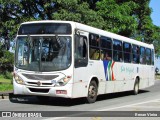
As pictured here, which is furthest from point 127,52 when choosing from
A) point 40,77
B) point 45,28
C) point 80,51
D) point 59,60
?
point 40,77

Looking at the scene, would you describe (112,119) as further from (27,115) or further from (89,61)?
(89,61)

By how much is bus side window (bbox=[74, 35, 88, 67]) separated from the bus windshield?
327mm

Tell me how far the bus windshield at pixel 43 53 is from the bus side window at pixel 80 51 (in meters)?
0.33

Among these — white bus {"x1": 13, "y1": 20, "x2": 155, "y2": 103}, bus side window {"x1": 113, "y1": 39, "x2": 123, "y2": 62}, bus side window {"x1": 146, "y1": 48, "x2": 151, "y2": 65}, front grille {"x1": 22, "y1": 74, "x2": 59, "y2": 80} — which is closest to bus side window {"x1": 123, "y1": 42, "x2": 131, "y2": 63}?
bus side window {"x1": 113, "y1": 39, "x2": 123, "y2": 62}

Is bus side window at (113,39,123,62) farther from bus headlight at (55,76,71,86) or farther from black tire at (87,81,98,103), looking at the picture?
→ bus headlight at (55,76,71,86)

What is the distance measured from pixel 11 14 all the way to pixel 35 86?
10304mm

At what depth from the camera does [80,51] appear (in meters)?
15.7

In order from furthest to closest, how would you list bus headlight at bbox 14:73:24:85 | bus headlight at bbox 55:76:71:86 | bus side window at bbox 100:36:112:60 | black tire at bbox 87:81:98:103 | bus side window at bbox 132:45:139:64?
bus side window at bbox 132:45:139:64 → bus side window at bbox 100:36:112:60 → black tire at bbox 87:81:98:103 → bus headlight at bbox 14:73:24:85 → bus headlight at bbox 55:76:71:86

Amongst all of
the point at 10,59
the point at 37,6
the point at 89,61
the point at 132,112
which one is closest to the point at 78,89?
the point at 89,61

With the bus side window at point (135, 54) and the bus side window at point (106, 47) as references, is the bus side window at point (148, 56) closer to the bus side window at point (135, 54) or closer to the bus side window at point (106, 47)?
the bus side window at point (135, 54)

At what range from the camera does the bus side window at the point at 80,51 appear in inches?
607

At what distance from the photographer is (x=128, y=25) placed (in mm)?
29922

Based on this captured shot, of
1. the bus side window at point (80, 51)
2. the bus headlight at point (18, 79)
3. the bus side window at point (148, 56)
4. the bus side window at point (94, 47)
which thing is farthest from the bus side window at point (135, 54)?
the bus headlight at point (18, 79)

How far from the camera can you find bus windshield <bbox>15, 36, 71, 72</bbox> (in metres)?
15.2
